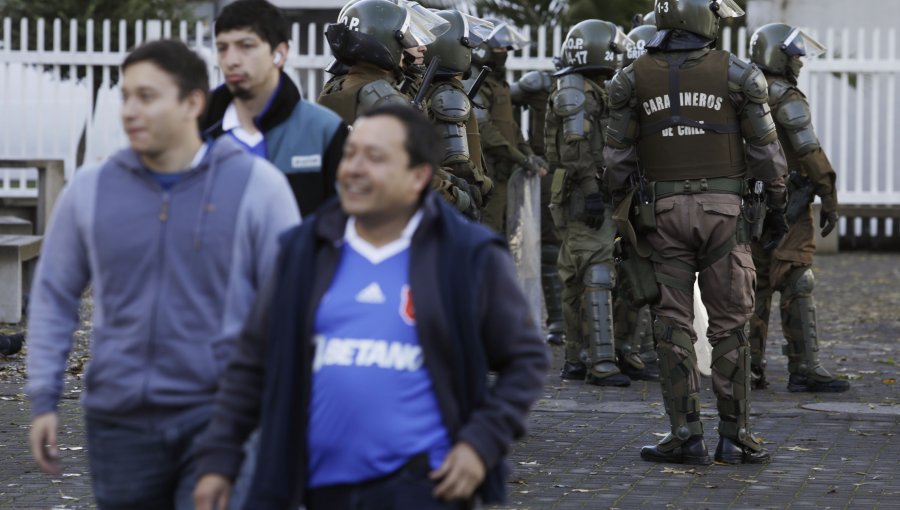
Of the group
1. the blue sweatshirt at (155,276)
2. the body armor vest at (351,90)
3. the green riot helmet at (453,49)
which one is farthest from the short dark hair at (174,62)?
the green riot helmet at (453,49)

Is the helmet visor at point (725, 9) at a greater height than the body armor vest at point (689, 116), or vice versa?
the helmet visor at point (725, 9)

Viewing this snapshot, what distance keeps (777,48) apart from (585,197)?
5.25ft

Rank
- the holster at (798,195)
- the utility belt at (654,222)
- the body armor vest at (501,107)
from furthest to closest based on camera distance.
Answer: the body armor vest at (501,107), the holster at (798,195), the utility belt at (654,222)

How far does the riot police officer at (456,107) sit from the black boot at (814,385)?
2.36 meters

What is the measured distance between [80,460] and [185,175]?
11.9ft

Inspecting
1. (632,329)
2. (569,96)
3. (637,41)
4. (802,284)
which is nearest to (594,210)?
(569,96)

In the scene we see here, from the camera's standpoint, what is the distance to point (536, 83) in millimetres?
12266

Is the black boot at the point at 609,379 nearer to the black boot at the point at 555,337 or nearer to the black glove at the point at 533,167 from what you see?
the black glove at the point at 533,167

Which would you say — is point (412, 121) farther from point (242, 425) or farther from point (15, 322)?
point (15, 322)

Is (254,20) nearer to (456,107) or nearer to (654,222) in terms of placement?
(654,222)

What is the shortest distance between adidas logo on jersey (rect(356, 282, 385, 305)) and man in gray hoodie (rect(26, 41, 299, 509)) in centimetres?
44

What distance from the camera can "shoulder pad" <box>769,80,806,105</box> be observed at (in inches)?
356

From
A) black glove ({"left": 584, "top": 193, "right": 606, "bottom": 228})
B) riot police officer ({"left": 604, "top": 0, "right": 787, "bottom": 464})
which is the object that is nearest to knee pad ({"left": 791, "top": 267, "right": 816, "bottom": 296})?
black glove ({"left": 584, "top": 193, "right": 606, "bottom": 228})

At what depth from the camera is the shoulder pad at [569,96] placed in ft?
32.3
